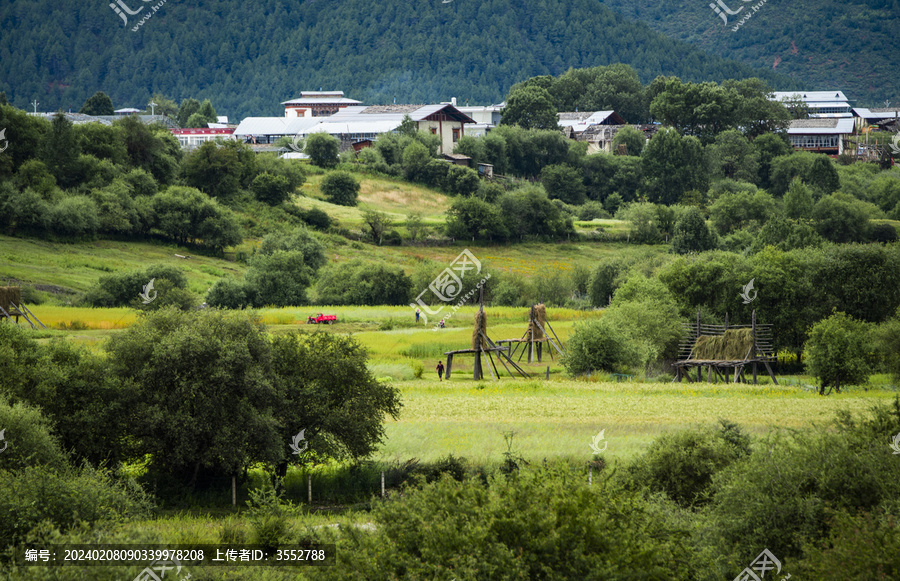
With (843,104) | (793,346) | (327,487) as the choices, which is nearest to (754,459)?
(327,487)

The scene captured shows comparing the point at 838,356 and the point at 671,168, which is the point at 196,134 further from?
the point at 838,356

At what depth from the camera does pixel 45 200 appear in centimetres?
7362

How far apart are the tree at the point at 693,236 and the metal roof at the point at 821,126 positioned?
7333cm

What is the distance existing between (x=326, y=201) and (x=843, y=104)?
141454 mm

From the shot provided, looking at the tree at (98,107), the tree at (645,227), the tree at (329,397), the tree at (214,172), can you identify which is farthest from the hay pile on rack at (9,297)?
the tree at (98,107)

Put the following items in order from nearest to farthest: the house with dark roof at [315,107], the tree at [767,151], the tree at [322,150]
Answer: the tree at [322,150] → the tree at [767,151] → the house with dark roof at [315,107]

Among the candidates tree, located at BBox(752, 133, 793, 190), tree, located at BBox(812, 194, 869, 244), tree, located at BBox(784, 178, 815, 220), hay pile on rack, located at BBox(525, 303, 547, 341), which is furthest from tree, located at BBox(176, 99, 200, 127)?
hay pile on rack, located at BBox(525, 303, 547, 341)

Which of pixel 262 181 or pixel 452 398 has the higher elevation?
pixel 262 181

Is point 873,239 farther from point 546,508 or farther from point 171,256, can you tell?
point 546,508

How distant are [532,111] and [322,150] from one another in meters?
42.3

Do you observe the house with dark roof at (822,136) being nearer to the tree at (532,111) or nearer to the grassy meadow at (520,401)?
the tree at (532,111)
